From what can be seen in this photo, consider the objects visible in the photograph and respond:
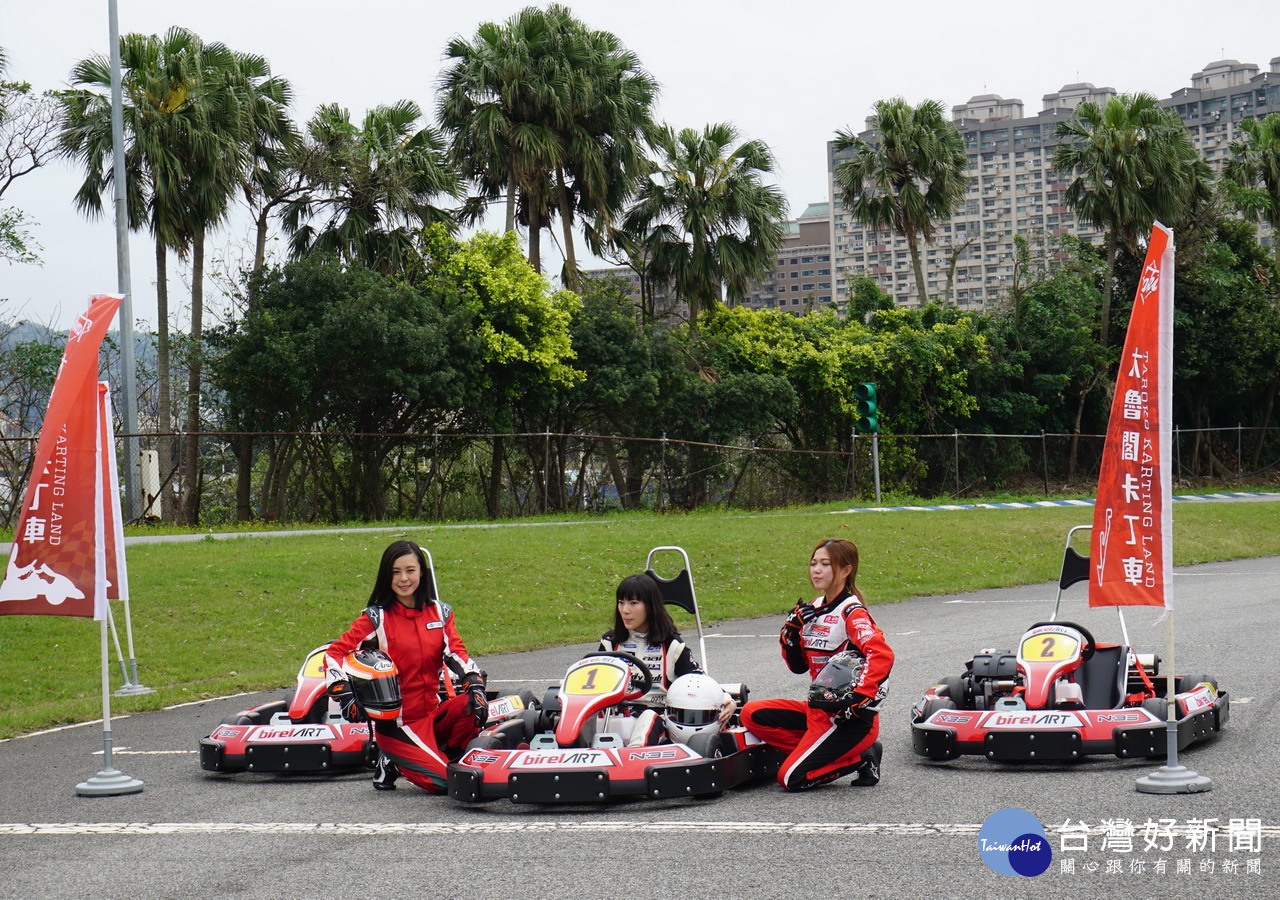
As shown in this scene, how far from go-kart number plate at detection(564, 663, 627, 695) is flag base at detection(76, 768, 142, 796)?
242 centimetres

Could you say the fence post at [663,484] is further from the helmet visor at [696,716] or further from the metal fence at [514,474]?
the helmet visor at [696,716]

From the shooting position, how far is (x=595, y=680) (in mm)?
6664

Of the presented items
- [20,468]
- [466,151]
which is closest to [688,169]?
[466,151]

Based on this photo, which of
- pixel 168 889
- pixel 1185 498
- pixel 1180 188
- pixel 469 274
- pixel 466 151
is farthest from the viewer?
pixel 1180 188

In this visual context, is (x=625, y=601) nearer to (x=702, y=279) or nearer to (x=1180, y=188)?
(x=702, y=279)

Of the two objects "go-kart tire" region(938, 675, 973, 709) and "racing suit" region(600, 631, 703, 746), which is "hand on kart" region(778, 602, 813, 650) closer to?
"racing suit" region(600, 631, 703, 746)

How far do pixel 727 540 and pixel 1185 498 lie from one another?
16.1 metres

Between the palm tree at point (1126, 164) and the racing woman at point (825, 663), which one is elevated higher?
the palm tree at point (1126, 164)

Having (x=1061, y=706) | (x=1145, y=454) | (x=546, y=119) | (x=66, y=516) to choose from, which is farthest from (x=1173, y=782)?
(x=546, y=119)

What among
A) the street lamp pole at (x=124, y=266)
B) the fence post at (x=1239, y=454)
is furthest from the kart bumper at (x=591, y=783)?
the fence post at (x=1239, y=454)

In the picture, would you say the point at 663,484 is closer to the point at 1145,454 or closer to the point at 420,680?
the point at 420,680

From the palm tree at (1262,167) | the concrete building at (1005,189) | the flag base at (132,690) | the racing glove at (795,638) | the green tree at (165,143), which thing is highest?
the concrete building at (1005,189)

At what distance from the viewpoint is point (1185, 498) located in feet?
104

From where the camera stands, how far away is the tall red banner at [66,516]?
289 inches
